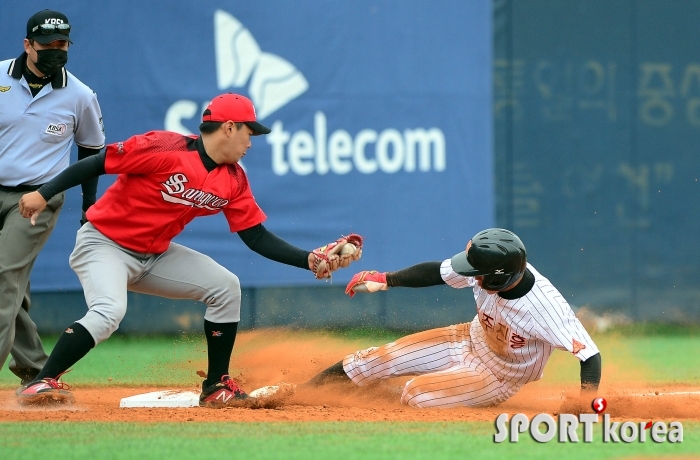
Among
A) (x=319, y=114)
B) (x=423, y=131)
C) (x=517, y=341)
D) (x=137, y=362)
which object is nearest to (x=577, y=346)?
(x=517, y=341)

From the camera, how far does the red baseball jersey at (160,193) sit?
16.5 feet

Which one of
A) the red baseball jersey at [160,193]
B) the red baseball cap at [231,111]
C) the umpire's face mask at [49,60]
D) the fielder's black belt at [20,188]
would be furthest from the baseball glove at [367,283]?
the umpire's face mask at [49,60]

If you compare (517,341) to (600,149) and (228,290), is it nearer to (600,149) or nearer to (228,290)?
(228,290)

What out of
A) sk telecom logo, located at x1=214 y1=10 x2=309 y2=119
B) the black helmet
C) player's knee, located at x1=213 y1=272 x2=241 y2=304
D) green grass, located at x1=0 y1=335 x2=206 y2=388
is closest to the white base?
player's knee, located at x1=213 y1=272 x2=241 y2=304

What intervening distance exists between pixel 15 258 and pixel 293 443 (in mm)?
2186

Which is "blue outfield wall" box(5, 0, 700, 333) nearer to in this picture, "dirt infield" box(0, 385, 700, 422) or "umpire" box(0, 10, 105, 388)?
"umpire" box(0, 10, 105, 388)

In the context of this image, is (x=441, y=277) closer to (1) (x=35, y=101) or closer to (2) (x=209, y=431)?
(2) (x=209, y=431)

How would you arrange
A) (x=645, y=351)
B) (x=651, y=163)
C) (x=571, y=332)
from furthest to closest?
(x=651, y=163), (x=645, y=351), (x=571, y=332)

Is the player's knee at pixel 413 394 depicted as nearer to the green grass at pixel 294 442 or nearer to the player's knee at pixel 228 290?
the green grass at pixel 294 442

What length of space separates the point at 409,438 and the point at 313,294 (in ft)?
13.6

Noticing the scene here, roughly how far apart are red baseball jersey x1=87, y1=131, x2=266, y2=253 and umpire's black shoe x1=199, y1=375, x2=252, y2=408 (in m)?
0.81

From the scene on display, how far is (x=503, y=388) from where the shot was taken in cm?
533

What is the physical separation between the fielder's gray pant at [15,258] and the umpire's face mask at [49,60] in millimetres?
725

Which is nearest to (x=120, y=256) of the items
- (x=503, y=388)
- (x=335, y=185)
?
(x=503, y=388)
